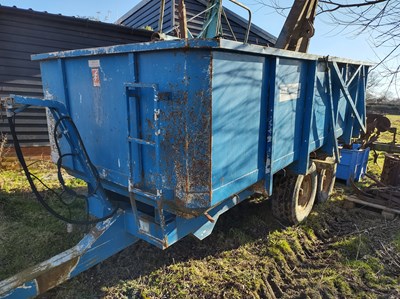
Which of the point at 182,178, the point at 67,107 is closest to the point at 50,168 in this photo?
the point at 67,107

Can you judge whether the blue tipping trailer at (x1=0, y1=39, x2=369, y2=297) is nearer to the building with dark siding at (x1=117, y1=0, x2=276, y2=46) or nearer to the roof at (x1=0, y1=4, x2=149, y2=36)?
the roof at (x1=0, y1=4, x2=149, y2=36)

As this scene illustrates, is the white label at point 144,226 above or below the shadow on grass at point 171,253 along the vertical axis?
above

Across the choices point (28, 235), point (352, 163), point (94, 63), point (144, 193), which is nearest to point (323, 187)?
point (352, 163)

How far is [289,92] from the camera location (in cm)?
279

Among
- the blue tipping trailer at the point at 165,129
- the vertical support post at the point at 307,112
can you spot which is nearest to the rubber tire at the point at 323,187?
the vertical support post at the point at 307,112

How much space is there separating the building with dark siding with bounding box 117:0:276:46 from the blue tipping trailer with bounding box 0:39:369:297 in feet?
19.4

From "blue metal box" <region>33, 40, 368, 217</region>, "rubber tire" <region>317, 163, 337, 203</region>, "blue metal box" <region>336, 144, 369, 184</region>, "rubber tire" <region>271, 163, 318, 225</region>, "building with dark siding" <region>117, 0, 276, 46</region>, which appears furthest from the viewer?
"building with dark siding" <region>117, 0, 276, 46</region>

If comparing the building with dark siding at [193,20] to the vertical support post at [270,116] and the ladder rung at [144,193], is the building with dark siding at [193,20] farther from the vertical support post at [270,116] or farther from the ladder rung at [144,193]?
the ladder rung at [144,193]

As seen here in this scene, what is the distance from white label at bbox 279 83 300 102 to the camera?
103 inches

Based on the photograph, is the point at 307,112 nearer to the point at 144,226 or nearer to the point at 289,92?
the point at 289,92

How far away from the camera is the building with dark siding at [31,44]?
5.66 meters

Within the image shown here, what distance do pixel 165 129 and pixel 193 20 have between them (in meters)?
7.63

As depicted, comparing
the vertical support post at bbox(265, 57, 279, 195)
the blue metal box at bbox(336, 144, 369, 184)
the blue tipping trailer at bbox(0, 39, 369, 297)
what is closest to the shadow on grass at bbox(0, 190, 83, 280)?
the blue tipping trailer at bbox(0, 39, 369, 297)

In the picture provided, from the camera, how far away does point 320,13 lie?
5.18 meters
